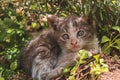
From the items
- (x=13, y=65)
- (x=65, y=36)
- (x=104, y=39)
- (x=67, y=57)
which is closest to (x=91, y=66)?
(x=67, y=57)

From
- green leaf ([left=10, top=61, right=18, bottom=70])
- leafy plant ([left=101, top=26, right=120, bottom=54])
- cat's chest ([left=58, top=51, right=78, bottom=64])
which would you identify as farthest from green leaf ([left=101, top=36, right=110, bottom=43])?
green leaf ([left=10, top=61, right=18, bottom=70])

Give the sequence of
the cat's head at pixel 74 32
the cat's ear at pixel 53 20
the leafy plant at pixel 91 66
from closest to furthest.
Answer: the leafy plant at pixel 91 66, the cat's head at pixel 74 32, the cat's ear at pixel 53 20

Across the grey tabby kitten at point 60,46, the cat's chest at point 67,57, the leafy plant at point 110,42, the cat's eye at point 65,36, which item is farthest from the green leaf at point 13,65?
the leafy plant at point 110,42

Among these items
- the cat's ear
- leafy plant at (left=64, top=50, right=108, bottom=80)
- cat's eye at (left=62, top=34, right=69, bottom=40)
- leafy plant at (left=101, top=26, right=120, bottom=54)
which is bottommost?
leafy plant at (left=64, top=50, right=108, bottom=80)

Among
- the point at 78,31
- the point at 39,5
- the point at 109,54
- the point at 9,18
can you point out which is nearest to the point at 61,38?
the point at 78,31

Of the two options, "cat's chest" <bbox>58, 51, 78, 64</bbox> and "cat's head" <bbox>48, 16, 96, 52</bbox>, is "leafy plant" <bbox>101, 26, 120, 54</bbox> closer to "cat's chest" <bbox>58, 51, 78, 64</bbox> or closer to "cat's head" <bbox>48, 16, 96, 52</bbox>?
"cat's head" <bbox>48, 16, 96, 52</bbox>

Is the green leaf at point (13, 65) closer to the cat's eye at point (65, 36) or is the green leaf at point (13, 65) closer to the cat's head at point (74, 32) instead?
the cat's head at point (74, 32)

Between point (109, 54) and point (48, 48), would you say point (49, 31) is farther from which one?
point (109, 54)

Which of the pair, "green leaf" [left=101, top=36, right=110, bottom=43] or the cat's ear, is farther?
"green leaf" [left=101, top=36, right=110, bottom=43]
